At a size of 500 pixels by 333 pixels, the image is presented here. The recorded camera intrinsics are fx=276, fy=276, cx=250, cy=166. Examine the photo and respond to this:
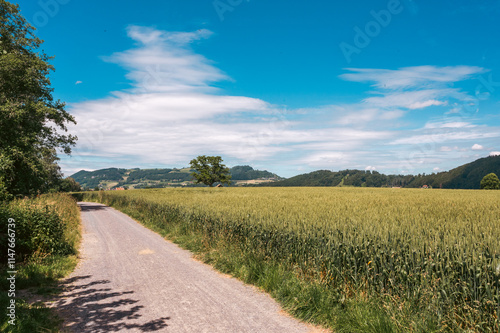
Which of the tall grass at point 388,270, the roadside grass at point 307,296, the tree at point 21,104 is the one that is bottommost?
the roadside grass at point 307,296

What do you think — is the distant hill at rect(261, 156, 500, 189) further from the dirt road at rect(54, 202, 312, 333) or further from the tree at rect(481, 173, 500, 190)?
the dirt road at rect(54, 202, 312, 333)

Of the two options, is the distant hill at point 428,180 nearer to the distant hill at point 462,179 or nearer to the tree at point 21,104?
the distant hill at point 462,179

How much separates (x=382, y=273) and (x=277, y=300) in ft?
9.13

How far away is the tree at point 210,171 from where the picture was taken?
101 metres

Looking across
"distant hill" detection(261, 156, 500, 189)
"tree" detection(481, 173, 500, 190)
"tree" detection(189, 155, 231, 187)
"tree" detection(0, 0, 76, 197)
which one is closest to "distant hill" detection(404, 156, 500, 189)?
"distant hill" detection(261, 156, 500, 189)

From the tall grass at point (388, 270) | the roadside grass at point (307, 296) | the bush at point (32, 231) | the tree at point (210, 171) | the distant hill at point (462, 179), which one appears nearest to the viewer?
the tall grass at point (388, 270)

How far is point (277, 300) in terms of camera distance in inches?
285

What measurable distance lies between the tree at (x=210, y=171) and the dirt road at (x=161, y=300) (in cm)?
8992

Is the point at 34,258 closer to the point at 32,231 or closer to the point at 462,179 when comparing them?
the point at 32,231

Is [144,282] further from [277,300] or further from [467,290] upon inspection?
[467,290]

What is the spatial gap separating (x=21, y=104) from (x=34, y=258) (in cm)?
2347

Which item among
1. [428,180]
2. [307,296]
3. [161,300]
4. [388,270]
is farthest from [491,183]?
[161,300]

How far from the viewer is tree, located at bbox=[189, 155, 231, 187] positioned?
332 ft

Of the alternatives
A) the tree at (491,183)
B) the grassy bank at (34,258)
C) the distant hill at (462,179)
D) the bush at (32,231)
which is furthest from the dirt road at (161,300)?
the distant hill at (462,179)
